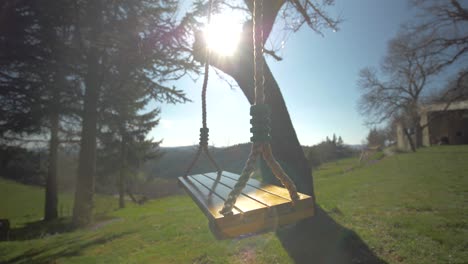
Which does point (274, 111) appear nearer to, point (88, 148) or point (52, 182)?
point (88, 148)

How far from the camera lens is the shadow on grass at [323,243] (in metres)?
2.46

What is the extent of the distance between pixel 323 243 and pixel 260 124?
2435 mm

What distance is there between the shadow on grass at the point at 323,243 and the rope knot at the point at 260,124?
2.13m

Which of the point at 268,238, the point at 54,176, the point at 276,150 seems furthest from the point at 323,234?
the point at 54,176

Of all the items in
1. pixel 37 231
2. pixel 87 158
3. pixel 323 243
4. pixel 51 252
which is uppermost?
pixel 87 158

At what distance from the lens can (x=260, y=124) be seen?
50.2 inches

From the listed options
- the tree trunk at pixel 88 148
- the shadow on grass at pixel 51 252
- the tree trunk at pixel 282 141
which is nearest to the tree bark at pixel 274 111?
the tree trunk at pixel 282 141

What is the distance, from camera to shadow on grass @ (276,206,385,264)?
246 cm

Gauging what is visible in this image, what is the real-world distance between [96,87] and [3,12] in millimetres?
3357

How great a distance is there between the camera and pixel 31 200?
63.1ft

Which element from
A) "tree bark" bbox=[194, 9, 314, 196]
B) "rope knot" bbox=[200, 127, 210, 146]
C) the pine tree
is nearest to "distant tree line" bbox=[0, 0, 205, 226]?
the pine tree

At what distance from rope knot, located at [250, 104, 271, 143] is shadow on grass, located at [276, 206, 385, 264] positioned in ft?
7.00

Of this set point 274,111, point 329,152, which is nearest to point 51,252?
point 274,111

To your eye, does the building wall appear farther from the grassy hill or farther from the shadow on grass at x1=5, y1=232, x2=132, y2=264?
the shadow on grass at x1=5, y1=232, x2=132, y2=264
